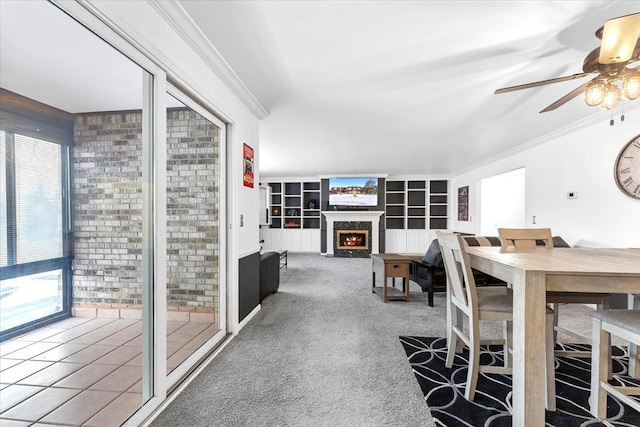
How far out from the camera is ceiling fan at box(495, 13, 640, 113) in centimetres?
126

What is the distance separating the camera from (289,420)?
1.44 meters

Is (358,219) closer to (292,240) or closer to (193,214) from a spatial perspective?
(292,240)

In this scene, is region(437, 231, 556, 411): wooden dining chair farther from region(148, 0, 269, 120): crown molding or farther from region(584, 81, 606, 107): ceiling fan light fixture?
region(148, 0, 269, 120): crown molding

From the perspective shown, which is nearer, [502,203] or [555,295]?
[555,295]

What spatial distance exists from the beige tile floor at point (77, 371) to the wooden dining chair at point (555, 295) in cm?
266

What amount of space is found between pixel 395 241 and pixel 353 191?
6.37 feet

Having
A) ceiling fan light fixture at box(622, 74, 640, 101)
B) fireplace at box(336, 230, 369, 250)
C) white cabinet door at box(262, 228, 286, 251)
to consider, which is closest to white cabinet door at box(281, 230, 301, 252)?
white cabinet door at box(262, 228, 286, 251)

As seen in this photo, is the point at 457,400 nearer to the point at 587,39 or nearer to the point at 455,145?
the point at 587,39

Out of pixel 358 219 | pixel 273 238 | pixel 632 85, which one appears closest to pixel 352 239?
pixel 358 219

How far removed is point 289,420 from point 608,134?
437 centimetres

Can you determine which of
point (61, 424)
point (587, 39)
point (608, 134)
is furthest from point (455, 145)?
point (61, 424)

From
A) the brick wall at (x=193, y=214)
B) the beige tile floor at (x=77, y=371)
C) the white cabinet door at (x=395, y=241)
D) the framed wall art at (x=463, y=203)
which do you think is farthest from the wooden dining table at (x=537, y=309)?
the white cabinet door at (x=395, y=241)

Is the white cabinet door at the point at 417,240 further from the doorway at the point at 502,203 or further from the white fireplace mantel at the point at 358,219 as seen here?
the doorway at the point at 502,203

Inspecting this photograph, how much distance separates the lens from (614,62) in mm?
1488
